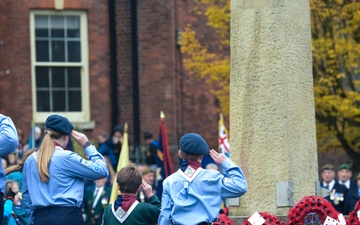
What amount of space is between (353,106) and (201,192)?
1117 centimetres

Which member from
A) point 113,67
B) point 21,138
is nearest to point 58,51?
point 113,67

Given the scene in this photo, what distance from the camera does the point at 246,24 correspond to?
38.3 feet

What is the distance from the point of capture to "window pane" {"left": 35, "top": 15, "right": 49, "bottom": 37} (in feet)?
83.0

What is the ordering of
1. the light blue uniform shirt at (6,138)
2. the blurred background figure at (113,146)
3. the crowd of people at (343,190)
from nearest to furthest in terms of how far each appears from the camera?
the light blue uniform shirt at (6,138) < the crowd of people at (343,190) < the blurred background figure at (113,146)

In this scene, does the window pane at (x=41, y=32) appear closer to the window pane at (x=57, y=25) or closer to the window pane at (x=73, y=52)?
the window pane at (x=57, y=25)

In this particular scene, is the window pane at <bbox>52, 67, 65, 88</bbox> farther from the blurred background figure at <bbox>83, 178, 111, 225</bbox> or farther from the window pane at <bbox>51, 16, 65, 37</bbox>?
the blurred background figure at <bbox>83, 178, 111, 225</bbox>

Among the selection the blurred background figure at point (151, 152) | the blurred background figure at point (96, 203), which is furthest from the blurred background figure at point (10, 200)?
the blurred background figure at point (151, 152)

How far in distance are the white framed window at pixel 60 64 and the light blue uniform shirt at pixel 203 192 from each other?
15257mm

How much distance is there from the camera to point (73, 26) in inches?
1005

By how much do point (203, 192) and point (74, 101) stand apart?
1572 cm

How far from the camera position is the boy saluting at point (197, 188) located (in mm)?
10117

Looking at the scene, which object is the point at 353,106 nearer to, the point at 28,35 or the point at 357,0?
the point at 357,0

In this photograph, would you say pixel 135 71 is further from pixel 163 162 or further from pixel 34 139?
pixel 163 162

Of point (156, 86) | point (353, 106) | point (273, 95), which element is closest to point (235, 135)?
point (273, 95)
